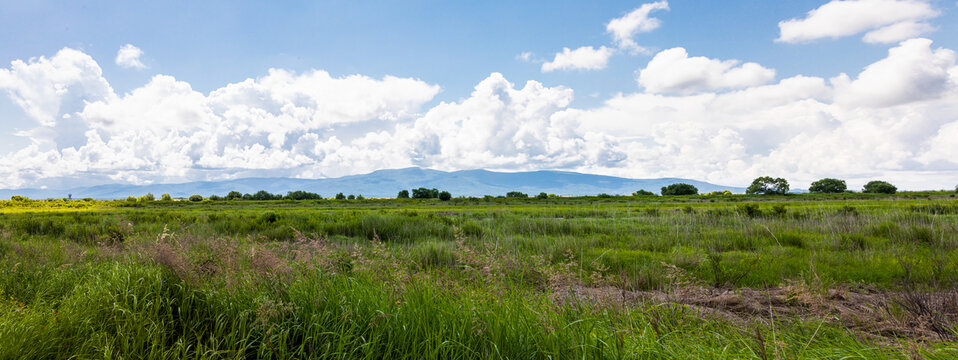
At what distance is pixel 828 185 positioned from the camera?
98.8 m

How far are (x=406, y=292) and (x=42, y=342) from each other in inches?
102

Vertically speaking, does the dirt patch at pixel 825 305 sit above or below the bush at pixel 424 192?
below

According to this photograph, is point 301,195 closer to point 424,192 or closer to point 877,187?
point 424,192

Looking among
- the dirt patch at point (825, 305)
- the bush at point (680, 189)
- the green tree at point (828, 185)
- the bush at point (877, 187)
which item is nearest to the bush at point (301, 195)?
the dirt patch at point (825, 305)

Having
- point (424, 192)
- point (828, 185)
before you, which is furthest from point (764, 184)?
point (424, 192)

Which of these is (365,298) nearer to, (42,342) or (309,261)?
(309,261)

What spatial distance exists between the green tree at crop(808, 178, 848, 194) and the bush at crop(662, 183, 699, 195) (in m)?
36.8

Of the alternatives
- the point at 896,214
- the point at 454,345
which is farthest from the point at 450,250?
the point at 896,214

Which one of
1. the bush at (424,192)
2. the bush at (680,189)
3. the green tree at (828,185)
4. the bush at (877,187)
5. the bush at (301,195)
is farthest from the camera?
the green tree at (828,185)

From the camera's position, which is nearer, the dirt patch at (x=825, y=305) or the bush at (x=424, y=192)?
the dirt patch at (x=825, y=305)

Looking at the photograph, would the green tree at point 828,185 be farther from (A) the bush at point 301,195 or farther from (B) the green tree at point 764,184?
(A) the bush at point 301,195

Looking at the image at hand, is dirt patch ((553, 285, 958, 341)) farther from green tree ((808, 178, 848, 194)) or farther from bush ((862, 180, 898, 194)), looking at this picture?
green tree ((808, 178, 848, 194))

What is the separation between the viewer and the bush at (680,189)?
90.1 m

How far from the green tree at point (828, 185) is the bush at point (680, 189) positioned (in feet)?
121
